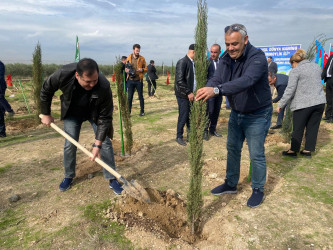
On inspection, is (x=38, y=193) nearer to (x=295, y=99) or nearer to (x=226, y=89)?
(x=226, y=89)

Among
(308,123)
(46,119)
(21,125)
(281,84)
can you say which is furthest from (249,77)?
(21,125)

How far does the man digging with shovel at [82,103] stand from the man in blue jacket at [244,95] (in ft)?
4.64

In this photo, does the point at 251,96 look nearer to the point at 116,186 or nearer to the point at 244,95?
the point at 244,95

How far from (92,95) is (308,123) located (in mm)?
4258

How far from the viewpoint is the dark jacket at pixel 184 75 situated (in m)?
5.25

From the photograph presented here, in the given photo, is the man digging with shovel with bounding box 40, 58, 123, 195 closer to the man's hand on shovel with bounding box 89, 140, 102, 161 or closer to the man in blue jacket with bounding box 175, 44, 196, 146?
the man's hand on shovel with bounding box 89, 140, 102, 161

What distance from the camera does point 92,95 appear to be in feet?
10.4

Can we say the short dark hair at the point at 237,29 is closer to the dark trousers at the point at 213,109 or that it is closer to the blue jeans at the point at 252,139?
the blue jeans at the point at 252,139

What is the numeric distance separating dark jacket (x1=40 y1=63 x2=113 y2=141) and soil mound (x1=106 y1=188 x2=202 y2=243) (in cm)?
101

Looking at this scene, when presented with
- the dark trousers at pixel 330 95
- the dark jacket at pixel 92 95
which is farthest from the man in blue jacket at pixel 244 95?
the dark trousers at pixel 330 95

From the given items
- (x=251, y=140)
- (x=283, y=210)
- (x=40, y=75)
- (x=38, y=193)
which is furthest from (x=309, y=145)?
(x=40, y=75)

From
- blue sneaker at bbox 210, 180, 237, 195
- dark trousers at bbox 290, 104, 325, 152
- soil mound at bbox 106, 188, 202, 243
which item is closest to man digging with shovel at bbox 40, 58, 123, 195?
soil mound at bbox 106, 188, 202, 243

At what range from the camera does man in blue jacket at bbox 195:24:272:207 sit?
245 centimetres

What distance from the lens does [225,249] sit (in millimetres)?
2506
